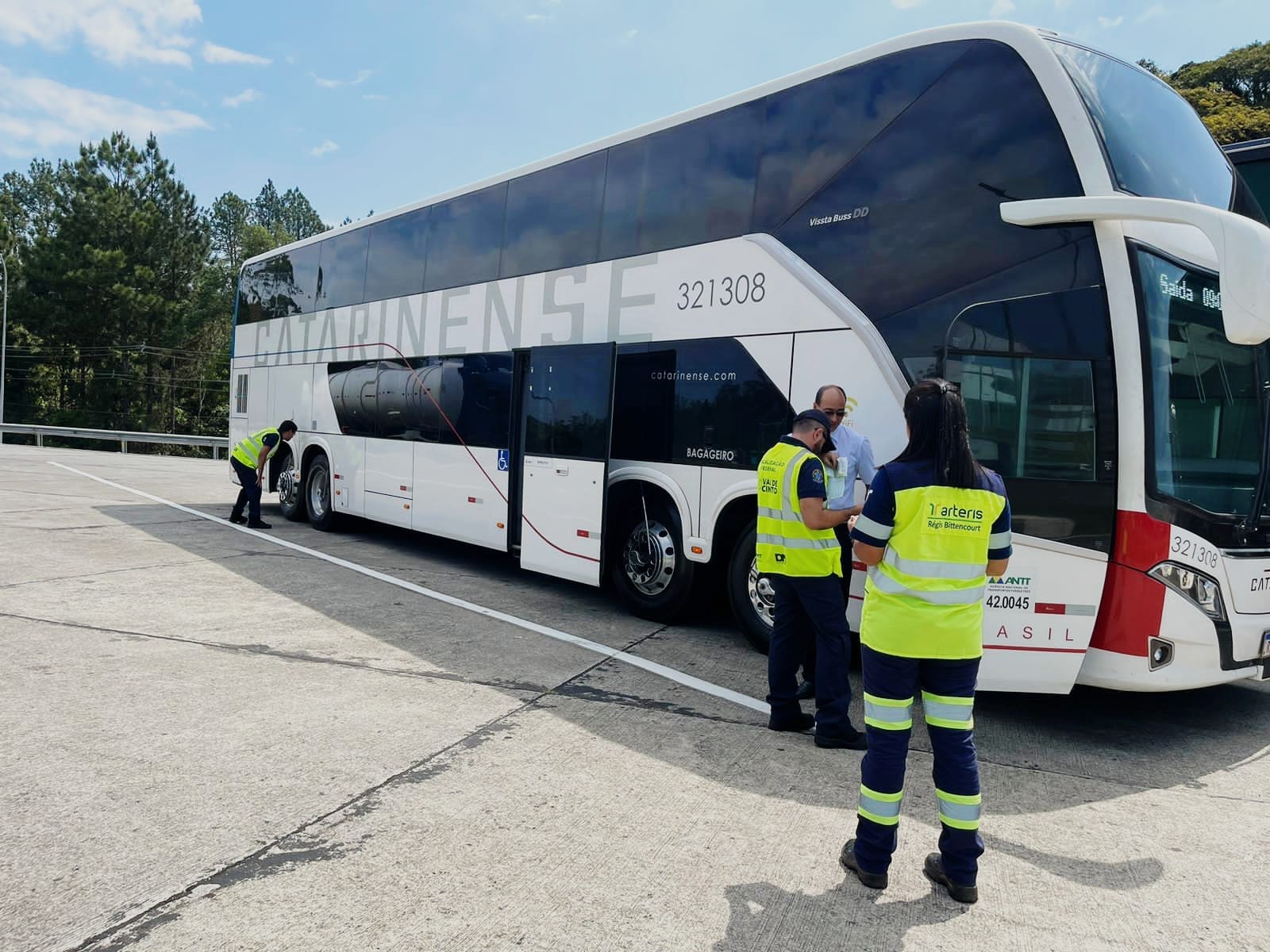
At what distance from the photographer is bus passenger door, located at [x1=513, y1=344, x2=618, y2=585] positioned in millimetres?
7758

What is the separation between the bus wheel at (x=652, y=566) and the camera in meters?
7.34

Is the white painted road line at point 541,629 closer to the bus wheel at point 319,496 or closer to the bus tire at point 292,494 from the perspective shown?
the bus wheel at point 319,496

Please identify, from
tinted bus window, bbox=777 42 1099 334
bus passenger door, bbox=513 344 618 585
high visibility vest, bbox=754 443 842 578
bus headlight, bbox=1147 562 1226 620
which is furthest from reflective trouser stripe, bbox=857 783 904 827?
bus passenger door, bbox=513 344 618 585

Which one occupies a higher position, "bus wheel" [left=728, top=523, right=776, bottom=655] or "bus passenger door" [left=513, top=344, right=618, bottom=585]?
"bus passenger door" [left=513, top=344, right=618, bottom=585]

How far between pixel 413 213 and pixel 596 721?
25.0 feet

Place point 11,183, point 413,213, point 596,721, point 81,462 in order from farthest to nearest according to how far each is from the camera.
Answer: point 11,183, point 81,462, point 413,213, point 596,721

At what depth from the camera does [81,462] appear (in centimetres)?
2458

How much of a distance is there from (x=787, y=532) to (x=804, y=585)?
299 mm

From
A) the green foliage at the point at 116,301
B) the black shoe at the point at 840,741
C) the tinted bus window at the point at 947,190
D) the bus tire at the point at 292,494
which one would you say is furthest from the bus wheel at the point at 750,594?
the green foliage at the point at 116,301

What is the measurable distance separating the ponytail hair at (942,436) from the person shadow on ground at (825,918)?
4.94ft

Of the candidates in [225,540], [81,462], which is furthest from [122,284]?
[225,540]

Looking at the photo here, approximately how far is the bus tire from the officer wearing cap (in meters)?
10.3

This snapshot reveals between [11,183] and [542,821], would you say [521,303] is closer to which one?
[542,821]

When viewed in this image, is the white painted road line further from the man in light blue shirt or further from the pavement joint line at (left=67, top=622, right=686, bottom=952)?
the pavement joint line at (left=67, top=622, right=686, bottom=952)
